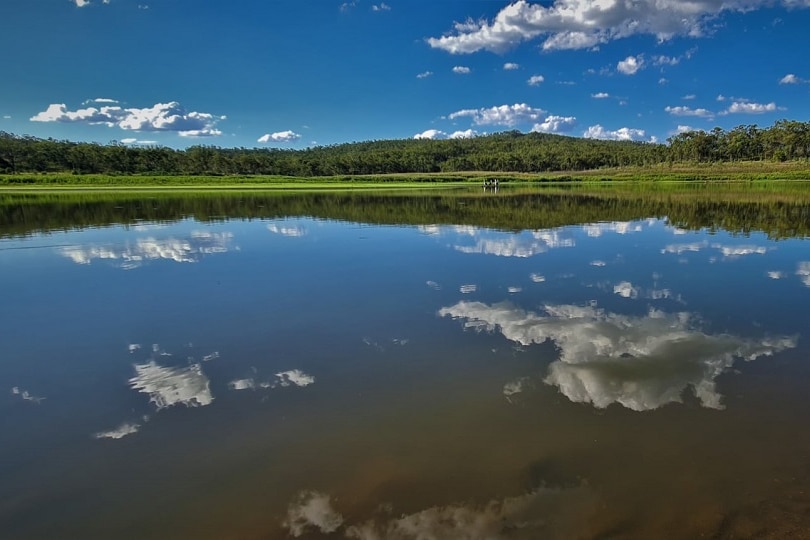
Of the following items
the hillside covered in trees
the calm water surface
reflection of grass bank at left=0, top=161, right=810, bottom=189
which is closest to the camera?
the calm water surface

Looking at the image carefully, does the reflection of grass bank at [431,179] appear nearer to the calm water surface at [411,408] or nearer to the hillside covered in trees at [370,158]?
the hillside covered in trees at [370,158]

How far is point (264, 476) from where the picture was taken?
4438 millimetres

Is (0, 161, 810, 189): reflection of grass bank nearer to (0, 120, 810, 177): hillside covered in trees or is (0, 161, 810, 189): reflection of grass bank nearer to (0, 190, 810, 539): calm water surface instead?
(0, 120, 810, 177): hillside covered in trees

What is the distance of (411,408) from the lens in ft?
18.4

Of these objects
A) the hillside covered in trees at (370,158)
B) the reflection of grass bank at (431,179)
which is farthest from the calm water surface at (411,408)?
the hillside covered in trees at (370,158)

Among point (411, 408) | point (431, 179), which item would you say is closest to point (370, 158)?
point (431, 179)

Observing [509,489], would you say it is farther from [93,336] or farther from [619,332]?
[93,336]

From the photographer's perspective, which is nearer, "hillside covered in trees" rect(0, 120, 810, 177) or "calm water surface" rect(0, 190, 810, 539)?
"calm water surface" rect(0, 190, 810, 539)

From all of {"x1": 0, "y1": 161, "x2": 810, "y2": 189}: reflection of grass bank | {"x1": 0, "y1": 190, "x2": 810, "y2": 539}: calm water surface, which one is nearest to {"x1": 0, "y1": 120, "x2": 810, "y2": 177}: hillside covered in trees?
{"x1": 0, "y1": 161, "x2": 810, "y2": 189}: reflection of grass bank

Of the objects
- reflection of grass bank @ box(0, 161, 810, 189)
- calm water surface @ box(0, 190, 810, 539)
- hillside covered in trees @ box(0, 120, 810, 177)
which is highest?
hillside covered in trees @ box(0, 120, 810, 177)

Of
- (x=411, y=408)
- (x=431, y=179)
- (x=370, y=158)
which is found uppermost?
(x=370, y=158)

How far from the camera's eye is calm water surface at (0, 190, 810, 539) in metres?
3.96

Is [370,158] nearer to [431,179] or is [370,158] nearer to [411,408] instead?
[431,179]

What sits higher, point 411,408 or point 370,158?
point 370,158
